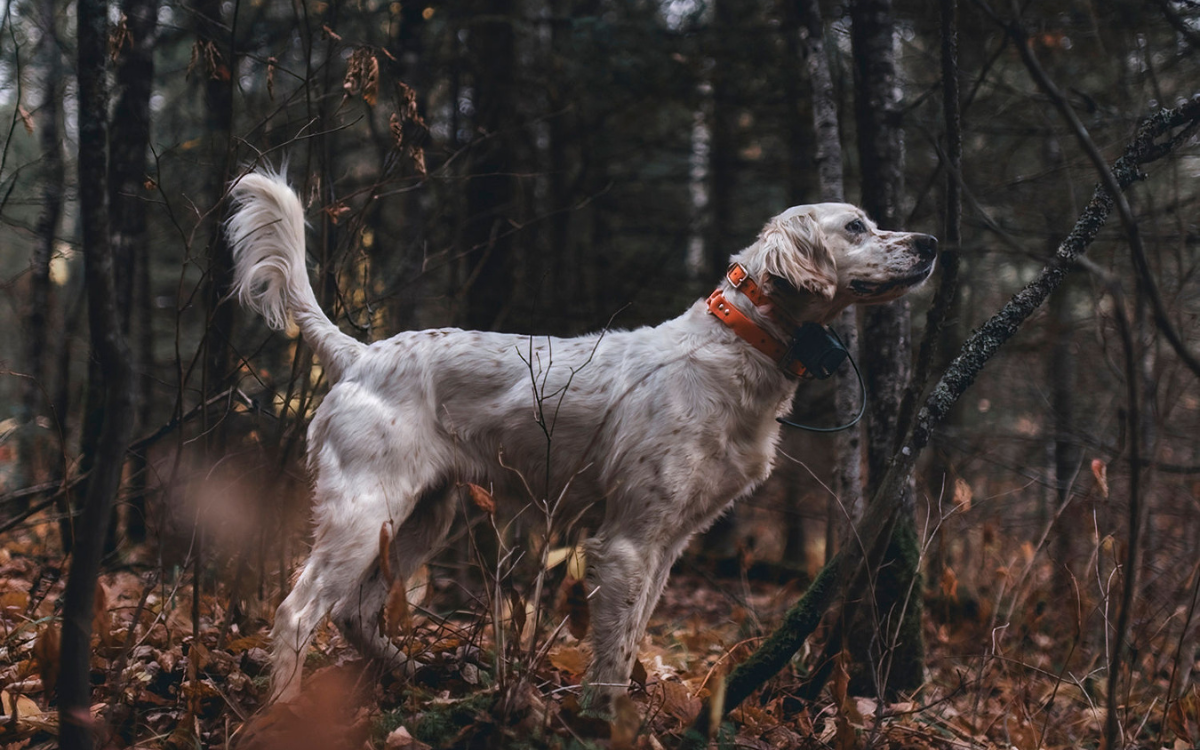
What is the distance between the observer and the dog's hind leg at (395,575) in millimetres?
3408

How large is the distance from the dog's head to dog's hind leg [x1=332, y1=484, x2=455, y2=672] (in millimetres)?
1792

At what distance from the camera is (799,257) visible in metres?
3.55

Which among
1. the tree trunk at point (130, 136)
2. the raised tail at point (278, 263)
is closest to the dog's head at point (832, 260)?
the raised tail at point (278, 263)

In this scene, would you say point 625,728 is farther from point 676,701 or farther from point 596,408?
point 596,408

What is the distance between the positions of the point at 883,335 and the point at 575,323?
13.2ft

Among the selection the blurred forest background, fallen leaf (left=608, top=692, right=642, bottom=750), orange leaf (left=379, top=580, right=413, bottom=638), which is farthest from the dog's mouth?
orange leaf (left=379, top=580, right=413, bottom=638)

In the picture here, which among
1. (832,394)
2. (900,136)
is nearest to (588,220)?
(832,394)

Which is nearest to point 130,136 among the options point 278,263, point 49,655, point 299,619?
point 278,263

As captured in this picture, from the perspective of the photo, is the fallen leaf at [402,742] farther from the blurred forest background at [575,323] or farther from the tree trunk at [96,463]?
the tree trunk at [96,463]

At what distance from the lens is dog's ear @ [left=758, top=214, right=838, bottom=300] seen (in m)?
3.51

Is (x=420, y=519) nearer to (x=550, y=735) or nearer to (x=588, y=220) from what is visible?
(x=550, y=735)

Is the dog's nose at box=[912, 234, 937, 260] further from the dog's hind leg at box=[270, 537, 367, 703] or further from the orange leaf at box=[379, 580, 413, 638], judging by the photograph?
the dog's hind leg at box=[270, 537, 367, 703]

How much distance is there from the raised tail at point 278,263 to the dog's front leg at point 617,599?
1451mm

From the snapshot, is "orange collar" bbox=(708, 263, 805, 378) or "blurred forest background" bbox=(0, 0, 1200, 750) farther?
"orange collar" bbox=(708, 263, 805, 378)
